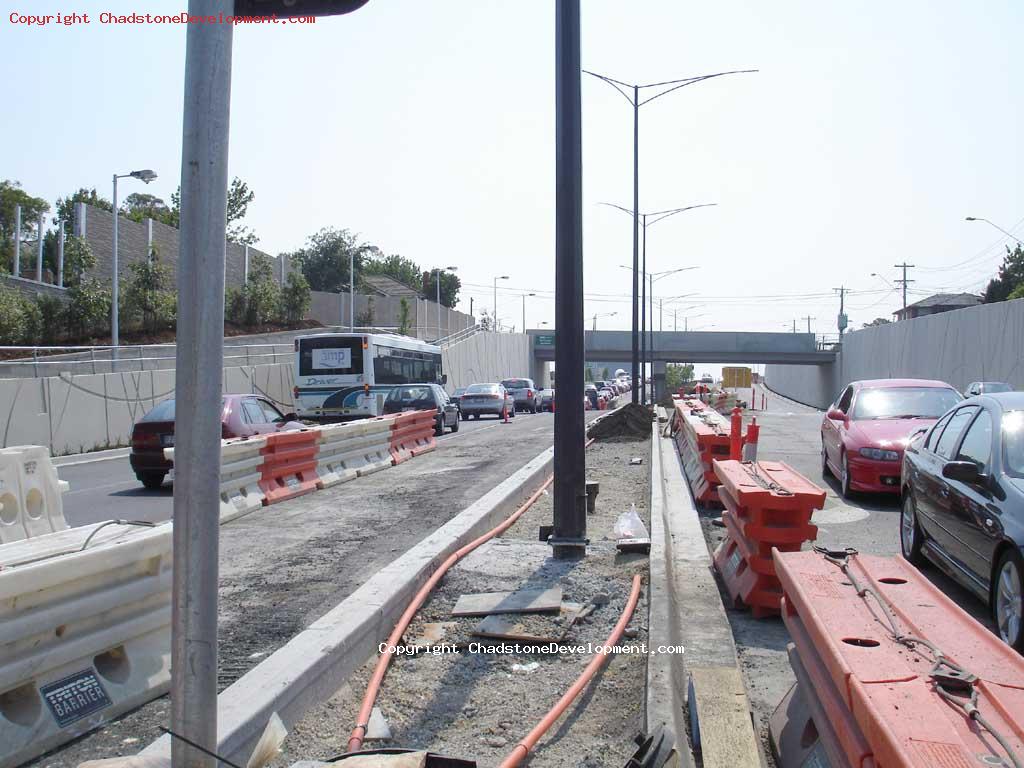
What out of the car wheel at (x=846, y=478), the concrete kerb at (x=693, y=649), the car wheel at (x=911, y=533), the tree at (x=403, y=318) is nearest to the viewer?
the concrete kerb at (x=693, y=649)

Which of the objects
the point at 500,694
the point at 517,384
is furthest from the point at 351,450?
the point at 517,384

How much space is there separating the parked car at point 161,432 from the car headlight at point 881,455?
27.8 feet

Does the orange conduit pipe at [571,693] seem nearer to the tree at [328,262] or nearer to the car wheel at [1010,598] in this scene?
the car wheel at [1010,598]

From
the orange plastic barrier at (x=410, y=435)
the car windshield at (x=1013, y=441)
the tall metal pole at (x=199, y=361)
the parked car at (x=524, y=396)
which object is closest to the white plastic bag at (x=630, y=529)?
the car windshield at (x=1013, y=441)

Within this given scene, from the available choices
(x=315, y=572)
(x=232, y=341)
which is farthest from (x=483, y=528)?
(x=232, y=341)

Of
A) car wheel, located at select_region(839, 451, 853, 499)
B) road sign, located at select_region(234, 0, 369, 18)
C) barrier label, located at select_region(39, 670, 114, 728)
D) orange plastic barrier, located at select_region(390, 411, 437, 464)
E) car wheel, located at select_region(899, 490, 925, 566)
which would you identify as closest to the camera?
road sign, located at select_region(234, 0, 369, 18)

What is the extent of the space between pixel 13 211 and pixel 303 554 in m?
78.6

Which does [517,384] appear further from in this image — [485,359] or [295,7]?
[295,7]

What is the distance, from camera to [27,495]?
6.74 m

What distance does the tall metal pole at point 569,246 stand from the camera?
8.45m

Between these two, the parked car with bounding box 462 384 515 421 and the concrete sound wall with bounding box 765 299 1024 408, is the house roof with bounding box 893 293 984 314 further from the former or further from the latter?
the parked car with bounding box 462 384 515 421

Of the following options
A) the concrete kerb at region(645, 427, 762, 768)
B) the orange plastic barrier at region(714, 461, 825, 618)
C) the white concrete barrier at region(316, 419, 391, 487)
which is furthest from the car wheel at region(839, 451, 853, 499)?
the white concrete barrier at region(316, 419, 391, 487)

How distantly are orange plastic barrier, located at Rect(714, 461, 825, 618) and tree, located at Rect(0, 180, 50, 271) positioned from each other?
70.6 meters

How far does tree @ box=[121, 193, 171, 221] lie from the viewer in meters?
91.2
